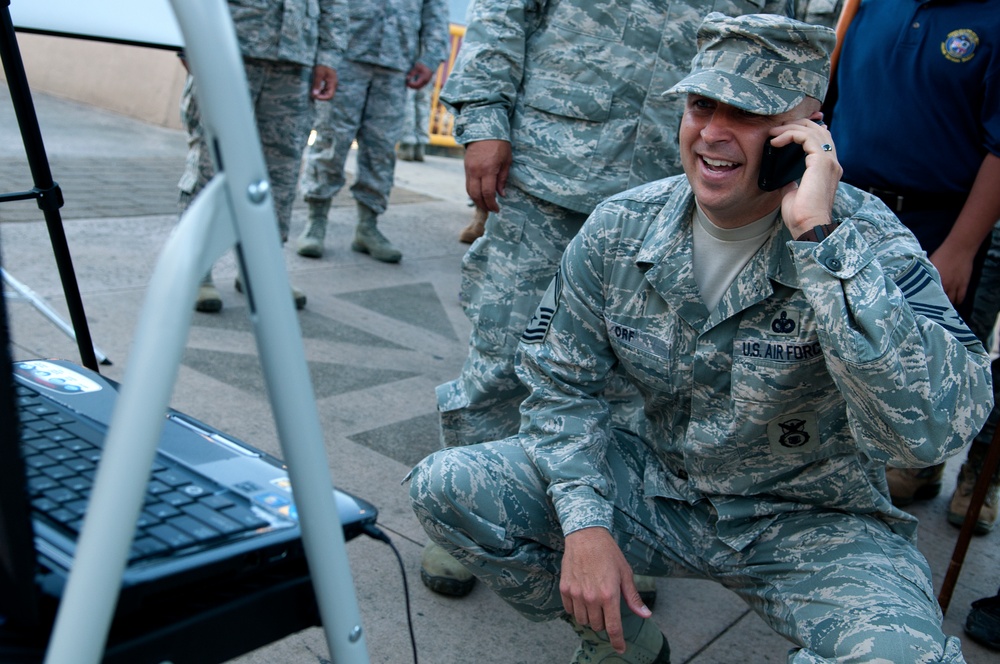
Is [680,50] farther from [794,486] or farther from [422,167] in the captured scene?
[422,167]

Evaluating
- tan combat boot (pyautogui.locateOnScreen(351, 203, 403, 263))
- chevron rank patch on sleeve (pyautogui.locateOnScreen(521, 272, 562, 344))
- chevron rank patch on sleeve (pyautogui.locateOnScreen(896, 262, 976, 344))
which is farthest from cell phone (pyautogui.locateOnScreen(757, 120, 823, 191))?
tan combat boot (pyautogui.locateOnScreen(351, 203, 403, 263))

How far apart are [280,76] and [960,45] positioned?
2.59 m

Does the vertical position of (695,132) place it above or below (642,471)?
above

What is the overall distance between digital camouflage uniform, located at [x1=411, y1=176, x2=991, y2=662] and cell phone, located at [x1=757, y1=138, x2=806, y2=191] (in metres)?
0.12

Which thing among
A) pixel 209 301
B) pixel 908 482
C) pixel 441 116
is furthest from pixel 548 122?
pixel 441 116

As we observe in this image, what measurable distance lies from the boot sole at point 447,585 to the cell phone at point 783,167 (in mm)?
1107

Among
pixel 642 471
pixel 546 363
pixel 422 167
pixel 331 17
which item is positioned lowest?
pixel 422 167

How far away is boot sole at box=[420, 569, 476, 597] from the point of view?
2311mm

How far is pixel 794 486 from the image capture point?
1868 mm

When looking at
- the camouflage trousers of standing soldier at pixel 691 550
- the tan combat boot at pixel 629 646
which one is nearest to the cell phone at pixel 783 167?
the camouflage trousers of standing soldier at pixel 691 550

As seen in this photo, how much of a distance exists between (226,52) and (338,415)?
2527mm

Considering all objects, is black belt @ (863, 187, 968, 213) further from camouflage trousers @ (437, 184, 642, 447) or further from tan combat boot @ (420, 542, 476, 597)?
tan combat boot @ (420, 542, 476, 597)

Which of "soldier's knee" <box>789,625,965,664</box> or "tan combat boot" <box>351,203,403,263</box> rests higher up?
"soldier's knee" <box>789,625,965,664</box>

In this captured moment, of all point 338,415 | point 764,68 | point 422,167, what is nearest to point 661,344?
point 764,68
